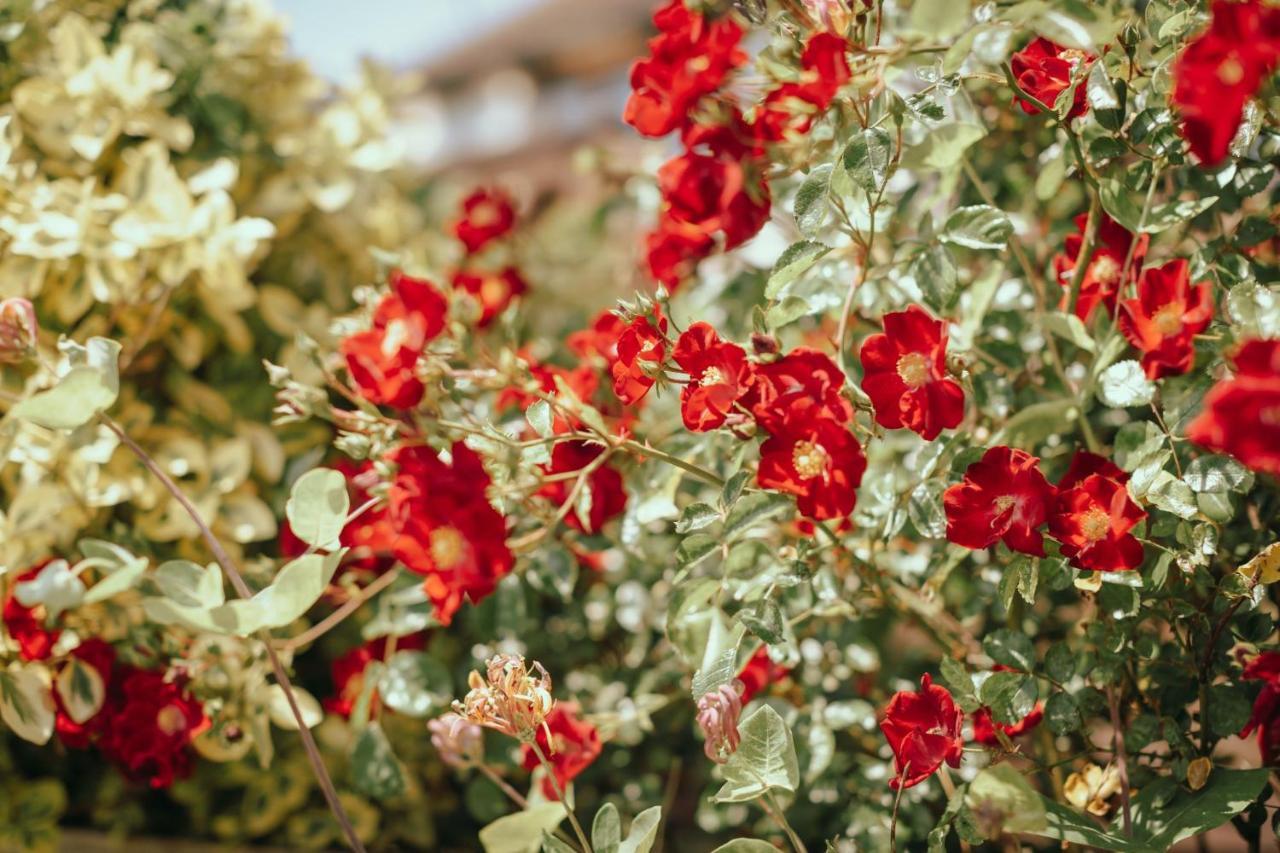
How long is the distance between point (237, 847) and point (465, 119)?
12.3 meters

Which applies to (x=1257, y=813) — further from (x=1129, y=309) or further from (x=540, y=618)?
(x=540, y=618)

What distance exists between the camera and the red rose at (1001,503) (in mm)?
702

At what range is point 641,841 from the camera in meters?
0.71

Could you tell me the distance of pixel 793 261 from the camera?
0.74 meters

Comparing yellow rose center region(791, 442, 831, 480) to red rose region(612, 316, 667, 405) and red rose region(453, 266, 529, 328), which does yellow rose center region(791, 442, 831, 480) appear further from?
red rose region(453, 266, 529, 328)

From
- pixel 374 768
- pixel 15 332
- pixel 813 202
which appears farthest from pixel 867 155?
pixel 374 768

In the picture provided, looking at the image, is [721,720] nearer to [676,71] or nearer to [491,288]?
[676,71]

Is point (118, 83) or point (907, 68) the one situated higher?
point (907, 68)

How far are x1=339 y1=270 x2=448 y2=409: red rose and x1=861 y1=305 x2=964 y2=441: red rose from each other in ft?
1.24

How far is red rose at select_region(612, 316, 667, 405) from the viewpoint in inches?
29.2

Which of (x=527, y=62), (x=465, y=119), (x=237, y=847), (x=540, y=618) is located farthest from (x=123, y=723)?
(x=465, y=119)

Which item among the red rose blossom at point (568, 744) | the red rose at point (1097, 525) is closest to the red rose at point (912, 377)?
the red rose at point (1097, 525)

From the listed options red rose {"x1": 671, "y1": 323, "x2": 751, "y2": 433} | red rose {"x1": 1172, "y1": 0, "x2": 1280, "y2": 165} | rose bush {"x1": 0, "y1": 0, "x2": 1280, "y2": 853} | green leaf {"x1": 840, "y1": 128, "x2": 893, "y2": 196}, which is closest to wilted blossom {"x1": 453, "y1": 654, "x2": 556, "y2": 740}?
rose bush {"x1": 0, "y1": 0, "x2": 1280, "y2": 853}

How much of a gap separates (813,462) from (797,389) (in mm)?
57
